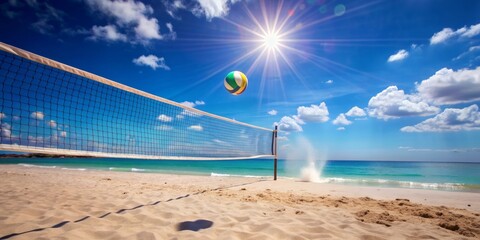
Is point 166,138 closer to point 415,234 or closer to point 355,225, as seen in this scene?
point 355,225

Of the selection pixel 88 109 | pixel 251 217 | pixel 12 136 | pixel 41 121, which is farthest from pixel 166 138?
pixel 251 217

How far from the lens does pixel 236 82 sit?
22.6ft

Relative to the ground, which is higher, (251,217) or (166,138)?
(166,138)

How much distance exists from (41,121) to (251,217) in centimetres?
351

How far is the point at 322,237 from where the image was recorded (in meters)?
2.36

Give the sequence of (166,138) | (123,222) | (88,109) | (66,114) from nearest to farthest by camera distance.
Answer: (123,222) → (66,114) → (88,109) → (166,138)

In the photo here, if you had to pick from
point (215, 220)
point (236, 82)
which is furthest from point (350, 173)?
point (215, 220)

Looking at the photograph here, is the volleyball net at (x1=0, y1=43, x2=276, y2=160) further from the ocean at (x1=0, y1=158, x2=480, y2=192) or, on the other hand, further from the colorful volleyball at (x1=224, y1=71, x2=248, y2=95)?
the ocean at (x1=0, y1=158, x2=480, y2=192)

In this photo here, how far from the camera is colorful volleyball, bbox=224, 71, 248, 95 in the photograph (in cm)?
689

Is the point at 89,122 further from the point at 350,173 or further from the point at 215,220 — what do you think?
the point at 350,173

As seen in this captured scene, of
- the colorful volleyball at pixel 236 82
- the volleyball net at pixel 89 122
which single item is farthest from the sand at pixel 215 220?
the colorful volleyball at pixel 236 82

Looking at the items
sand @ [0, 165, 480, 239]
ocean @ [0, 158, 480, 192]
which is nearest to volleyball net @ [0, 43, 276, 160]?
sand @ [0, 165, 480, 239]

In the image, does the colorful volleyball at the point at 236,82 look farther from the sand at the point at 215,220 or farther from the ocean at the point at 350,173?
the ocean at the point at 350,173

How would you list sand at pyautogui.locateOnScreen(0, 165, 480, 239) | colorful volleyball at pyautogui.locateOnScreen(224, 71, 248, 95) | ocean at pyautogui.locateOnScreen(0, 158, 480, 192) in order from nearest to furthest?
sand at pyautogui.locateOnScreen(0, 165, 480, 239) → colorful volleyball at pyautogui.locateOnScreen(224, 71, 248, 95) → ocean at pyautogui.locateOnScreen(0, 158, 480, 192)
